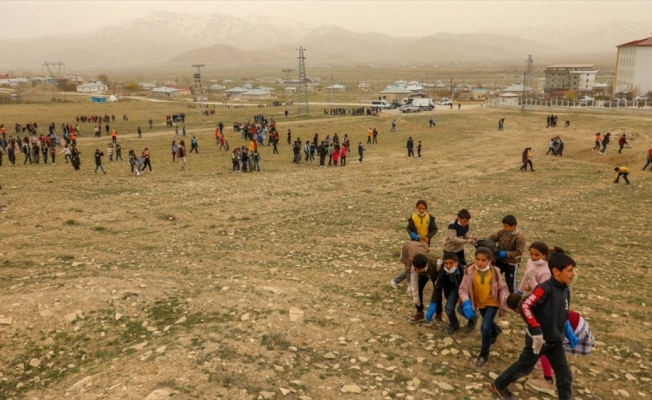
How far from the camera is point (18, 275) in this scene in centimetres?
1092

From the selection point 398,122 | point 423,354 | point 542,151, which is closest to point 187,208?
point 423,354

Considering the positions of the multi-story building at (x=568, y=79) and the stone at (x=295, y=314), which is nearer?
the stone at (x=295, y=314)

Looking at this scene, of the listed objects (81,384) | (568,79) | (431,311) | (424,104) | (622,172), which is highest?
(568,79)

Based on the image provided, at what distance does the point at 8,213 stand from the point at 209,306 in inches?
476

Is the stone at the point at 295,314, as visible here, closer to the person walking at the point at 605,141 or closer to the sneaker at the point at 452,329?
the sneaker at the point at 452,329

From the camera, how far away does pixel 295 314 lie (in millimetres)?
8531

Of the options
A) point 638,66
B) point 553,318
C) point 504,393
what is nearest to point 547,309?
point 553,318

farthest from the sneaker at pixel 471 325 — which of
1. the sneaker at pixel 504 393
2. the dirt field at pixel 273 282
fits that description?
the sneaker at pixel 504 393

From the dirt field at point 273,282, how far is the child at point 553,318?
82cm

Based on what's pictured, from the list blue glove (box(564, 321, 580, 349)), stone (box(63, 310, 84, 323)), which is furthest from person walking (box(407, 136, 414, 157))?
blue glove (box(564, 321, 580, 349))

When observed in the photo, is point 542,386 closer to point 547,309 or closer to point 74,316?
point 547,309

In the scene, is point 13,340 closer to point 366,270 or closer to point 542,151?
point 366,270

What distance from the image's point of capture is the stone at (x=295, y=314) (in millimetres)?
8352

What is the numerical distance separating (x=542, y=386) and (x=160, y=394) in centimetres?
483
